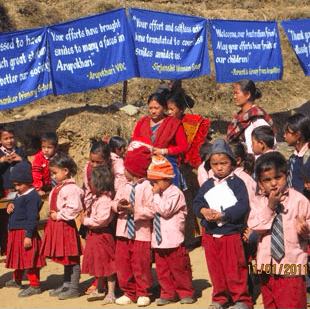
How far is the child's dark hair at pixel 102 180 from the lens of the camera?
7738 mm

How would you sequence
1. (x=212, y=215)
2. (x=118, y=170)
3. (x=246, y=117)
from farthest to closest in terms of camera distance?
(x=246, y=117), (x=118, y=170), (x=212, y=215)

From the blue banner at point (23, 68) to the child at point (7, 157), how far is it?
1.29 meters

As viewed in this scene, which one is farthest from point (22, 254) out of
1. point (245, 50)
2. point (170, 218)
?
point (245, 50)

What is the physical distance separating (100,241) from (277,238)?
8.31 feet

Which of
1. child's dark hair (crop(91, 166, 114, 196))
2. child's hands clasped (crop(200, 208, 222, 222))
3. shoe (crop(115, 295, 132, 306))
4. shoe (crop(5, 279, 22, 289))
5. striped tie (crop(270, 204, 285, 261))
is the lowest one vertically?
shoe (crop(115, 295, 132, 306))

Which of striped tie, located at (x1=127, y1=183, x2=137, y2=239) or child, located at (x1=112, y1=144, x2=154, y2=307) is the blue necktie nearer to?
child, located at (x1=112, y1=144, x2=154, y2=307)

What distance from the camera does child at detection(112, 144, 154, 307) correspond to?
7527mm

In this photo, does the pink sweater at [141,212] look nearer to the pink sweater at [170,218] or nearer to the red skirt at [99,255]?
the pink sweater at [170,218]

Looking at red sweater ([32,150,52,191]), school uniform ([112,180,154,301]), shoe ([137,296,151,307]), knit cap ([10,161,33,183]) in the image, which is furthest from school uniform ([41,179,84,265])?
red sweater ([32,150,52,191])

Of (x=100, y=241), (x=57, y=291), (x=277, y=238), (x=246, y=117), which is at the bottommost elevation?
(x=57, y=291)

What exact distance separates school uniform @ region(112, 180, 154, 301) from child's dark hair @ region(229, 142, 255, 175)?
933mm

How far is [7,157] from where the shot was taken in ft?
30.5

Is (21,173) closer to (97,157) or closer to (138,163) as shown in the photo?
(97,157)

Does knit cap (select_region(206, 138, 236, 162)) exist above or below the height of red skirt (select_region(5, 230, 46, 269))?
above
